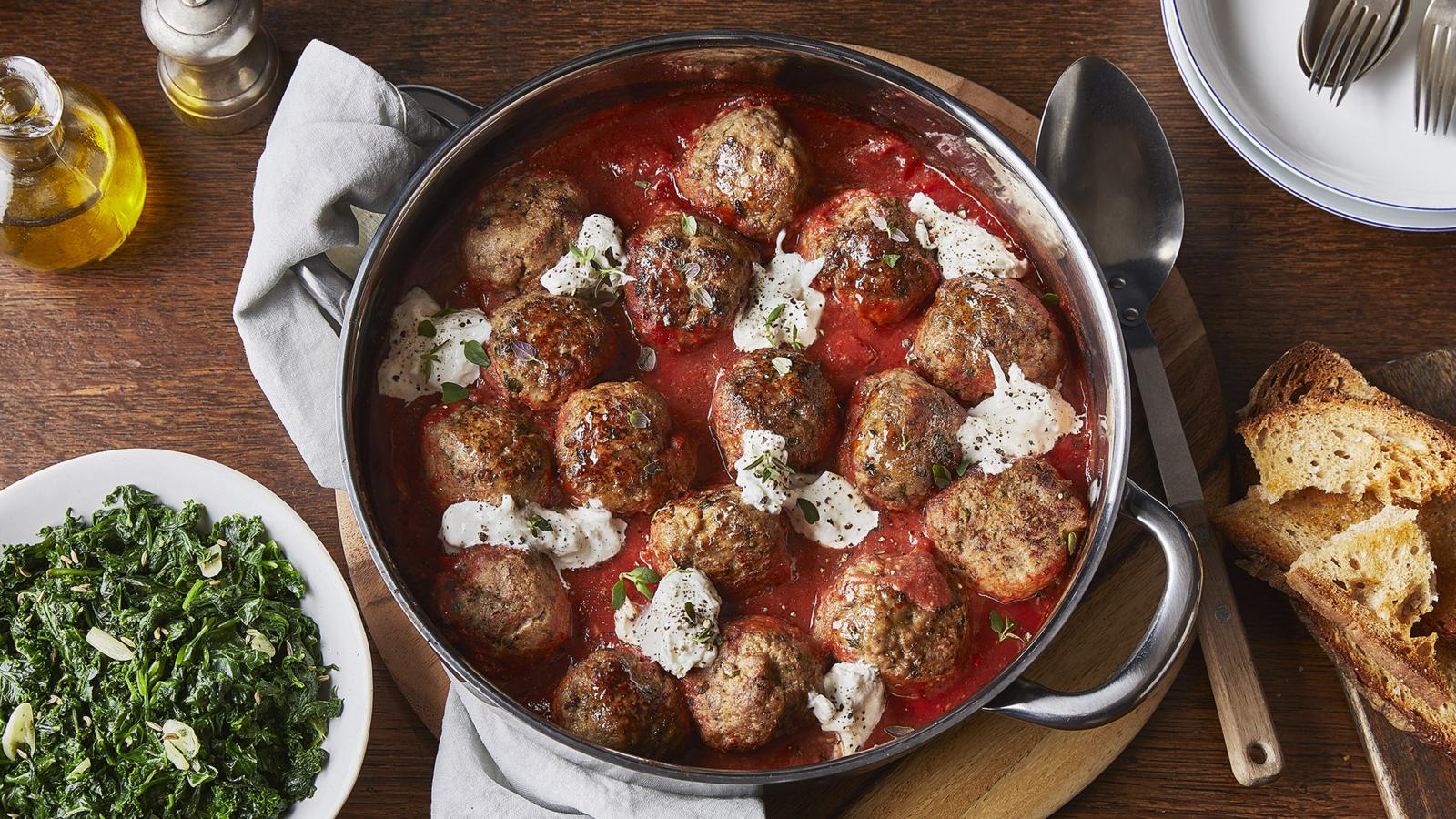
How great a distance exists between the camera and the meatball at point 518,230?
345 cm

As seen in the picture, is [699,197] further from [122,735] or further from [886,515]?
[122,735]

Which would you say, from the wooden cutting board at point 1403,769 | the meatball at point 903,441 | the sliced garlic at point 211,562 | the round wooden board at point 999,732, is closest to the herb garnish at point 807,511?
the meatball at point 903,441

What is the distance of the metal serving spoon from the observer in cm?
364

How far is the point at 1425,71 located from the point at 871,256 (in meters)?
1.96

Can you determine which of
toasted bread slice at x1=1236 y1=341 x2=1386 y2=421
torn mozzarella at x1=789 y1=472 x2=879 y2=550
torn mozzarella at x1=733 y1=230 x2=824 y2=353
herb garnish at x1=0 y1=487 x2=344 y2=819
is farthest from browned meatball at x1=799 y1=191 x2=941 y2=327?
herb garnish at x1=0 y1=487 x2=344 y2=819

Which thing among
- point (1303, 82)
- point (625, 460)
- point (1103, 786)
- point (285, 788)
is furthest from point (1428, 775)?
point (285, 788)

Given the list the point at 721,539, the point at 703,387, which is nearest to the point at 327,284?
the point at 703,387

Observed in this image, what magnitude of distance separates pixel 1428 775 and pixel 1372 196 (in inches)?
70.7

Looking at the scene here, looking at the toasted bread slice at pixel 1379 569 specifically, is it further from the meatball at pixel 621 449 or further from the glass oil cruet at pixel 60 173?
the glass oil cruet at pixel 60 173

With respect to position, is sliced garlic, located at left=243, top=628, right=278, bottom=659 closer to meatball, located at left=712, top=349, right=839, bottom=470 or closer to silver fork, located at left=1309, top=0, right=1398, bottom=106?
meatball, located at left=712, top=349, right=839, bottom=470

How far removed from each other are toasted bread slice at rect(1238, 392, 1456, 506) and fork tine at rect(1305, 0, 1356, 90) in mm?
1050

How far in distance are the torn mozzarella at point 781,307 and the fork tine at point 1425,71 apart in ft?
6.72

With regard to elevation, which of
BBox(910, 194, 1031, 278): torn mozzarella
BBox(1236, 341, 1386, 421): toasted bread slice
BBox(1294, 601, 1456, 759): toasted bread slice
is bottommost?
BBox(1294, 601, 1456, 759): toasted bread slice

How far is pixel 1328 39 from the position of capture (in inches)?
151
